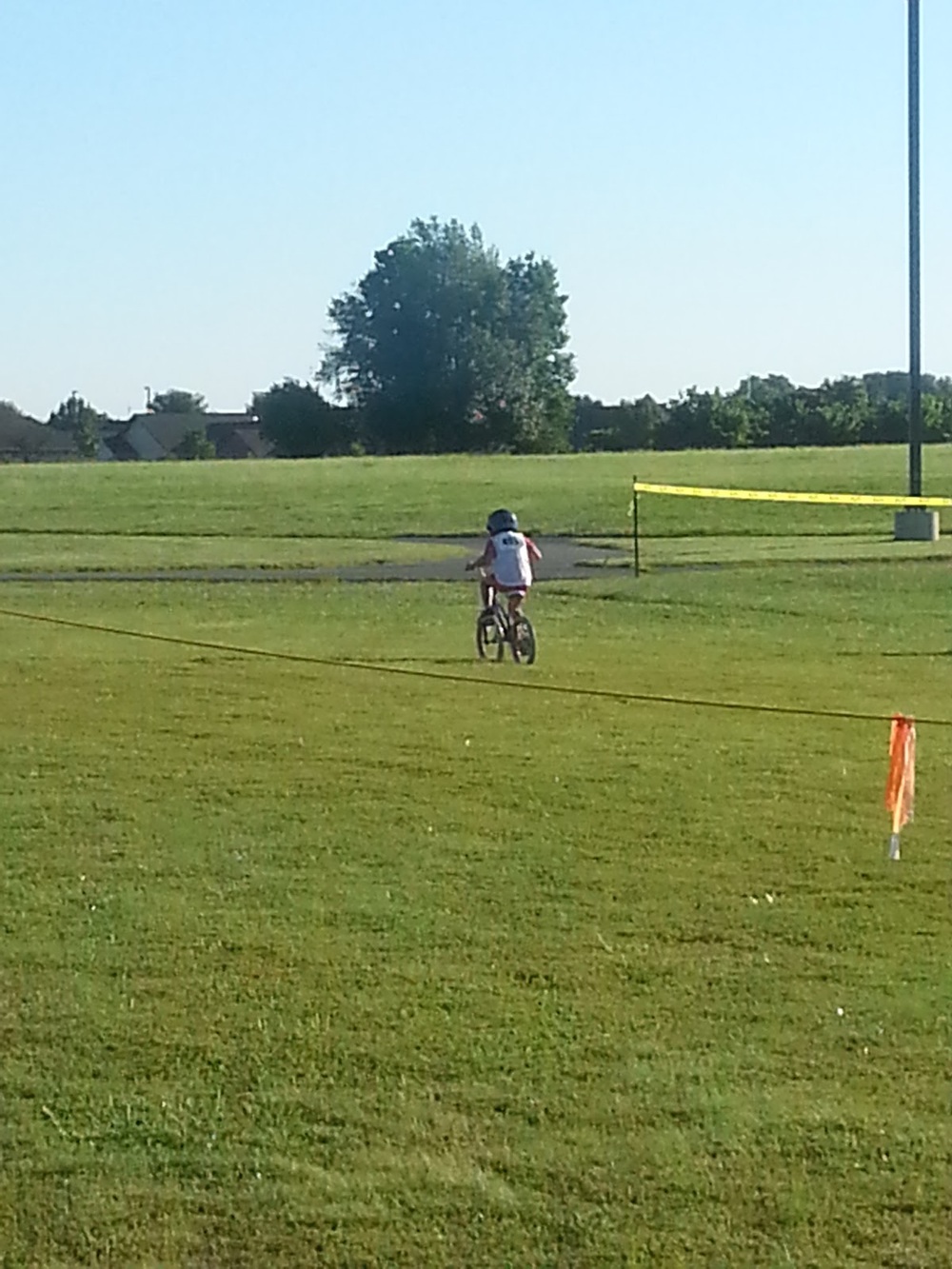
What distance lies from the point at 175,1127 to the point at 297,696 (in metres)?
9.63

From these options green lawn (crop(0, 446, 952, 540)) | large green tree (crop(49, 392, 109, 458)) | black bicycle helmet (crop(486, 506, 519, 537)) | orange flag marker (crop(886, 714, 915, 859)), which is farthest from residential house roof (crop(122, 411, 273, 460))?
orange flag marker (crop(886, 714, 915, 859))

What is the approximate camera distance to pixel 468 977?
286 inches

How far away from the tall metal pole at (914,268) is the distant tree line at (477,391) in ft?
169

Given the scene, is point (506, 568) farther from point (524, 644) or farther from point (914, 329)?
point (914, 329)

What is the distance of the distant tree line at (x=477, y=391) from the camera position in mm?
88688

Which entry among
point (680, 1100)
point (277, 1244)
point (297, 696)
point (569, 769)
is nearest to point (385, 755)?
point (569, 769)

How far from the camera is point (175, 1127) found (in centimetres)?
578

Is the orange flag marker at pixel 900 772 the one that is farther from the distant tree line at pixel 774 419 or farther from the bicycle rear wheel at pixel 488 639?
the distant tree line at pixel 774 419

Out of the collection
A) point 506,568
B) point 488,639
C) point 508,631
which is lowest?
point 488,639

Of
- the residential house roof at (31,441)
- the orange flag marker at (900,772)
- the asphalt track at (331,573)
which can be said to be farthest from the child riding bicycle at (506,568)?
the residential house roof at (31,441)

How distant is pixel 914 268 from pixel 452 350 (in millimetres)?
65280

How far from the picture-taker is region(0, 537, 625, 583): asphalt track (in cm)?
3020

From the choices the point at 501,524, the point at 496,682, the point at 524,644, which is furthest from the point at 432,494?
the point at 496,682

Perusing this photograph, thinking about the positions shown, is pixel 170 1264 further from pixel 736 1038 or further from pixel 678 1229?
pixel 736 1038
